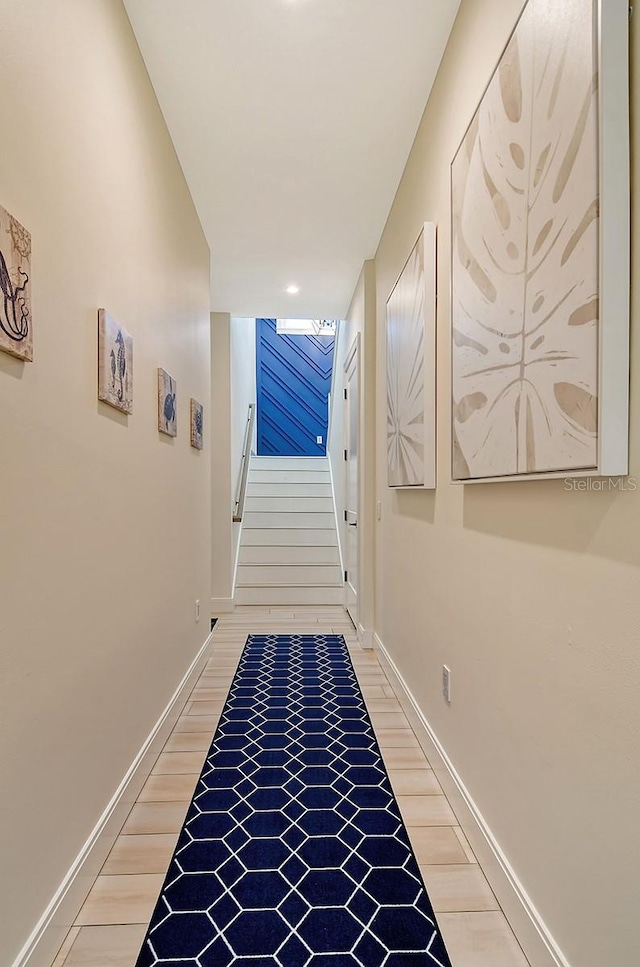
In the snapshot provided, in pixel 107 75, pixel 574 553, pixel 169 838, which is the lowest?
pixel 169 838

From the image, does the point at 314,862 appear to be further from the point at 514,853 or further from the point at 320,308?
the point at 320,308

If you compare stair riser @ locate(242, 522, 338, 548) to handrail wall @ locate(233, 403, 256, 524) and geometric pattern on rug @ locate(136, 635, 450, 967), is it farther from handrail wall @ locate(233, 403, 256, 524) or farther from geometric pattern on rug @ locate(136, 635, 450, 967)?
geometric pattern on rug @ locate(136, 635, 450, 967)

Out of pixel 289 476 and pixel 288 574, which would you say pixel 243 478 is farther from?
→ pixel 289 476

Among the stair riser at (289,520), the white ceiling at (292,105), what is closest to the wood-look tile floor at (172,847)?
the white ceiling at (292,105)

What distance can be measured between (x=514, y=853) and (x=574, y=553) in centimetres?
80

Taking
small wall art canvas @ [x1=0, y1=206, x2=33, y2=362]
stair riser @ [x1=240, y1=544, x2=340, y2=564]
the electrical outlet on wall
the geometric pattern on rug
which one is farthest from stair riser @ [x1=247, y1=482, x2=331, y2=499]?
small wall art canvas @ [x1=0, y1=206, x2=33, y2=362]

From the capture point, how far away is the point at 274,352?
8258 mm

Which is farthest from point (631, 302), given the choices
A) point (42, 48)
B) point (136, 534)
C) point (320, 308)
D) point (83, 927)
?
point (320, 308)

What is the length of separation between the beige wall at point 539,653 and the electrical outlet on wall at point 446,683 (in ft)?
0.14

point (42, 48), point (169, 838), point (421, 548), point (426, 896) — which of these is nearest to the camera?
point (42, 48)

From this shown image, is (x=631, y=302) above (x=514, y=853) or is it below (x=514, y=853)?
above

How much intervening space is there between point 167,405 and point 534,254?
5.30ft

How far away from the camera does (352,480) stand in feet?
13.9

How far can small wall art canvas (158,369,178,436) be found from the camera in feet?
7.08
